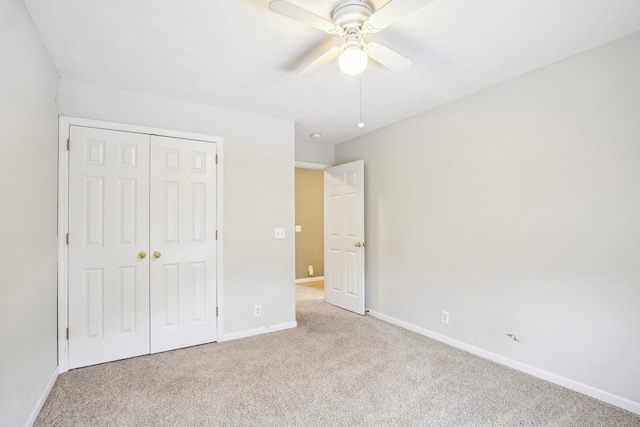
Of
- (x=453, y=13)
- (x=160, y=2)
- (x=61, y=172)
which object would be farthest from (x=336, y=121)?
(x=61, y=172)

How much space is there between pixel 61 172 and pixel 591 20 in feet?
12.5

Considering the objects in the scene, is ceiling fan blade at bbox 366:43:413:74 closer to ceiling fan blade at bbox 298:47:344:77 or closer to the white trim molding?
ceiling fan blade at bbox 298:47:344:77

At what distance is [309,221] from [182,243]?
3654 millimetres

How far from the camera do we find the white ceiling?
1.78 meters

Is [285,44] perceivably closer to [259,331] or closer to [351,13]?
[351,13]

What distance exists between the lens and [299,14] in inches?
60.3

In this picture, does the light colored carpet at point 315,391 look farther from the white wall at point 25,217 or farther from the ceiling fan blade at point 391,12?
the ceiling fan blade at point 391,12

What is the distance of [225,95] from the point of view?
2945 mm

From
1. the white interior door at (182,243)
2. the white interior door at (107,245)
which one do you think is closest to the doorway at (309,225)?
the white interior door at (182,243)

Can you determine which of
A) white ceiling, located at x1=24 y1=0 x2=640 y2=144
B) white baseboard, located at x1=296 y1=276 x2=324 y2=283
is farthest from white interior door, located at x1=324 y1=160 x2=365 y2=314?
white baseboard, located at x1=296 y1=276 x2=324 y2=283

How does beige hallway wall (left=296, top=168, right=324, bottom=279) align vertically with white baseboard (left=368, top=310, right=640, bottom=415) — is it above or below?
above

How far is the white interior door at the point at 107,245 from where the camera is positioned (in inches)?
102

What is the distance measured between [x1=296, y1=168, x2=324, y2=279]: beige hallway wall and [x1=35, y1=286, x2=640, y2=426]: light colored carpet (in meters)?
3.36

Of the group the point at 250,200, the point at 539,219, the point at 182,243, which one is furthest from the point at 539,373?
the point at 182,243
